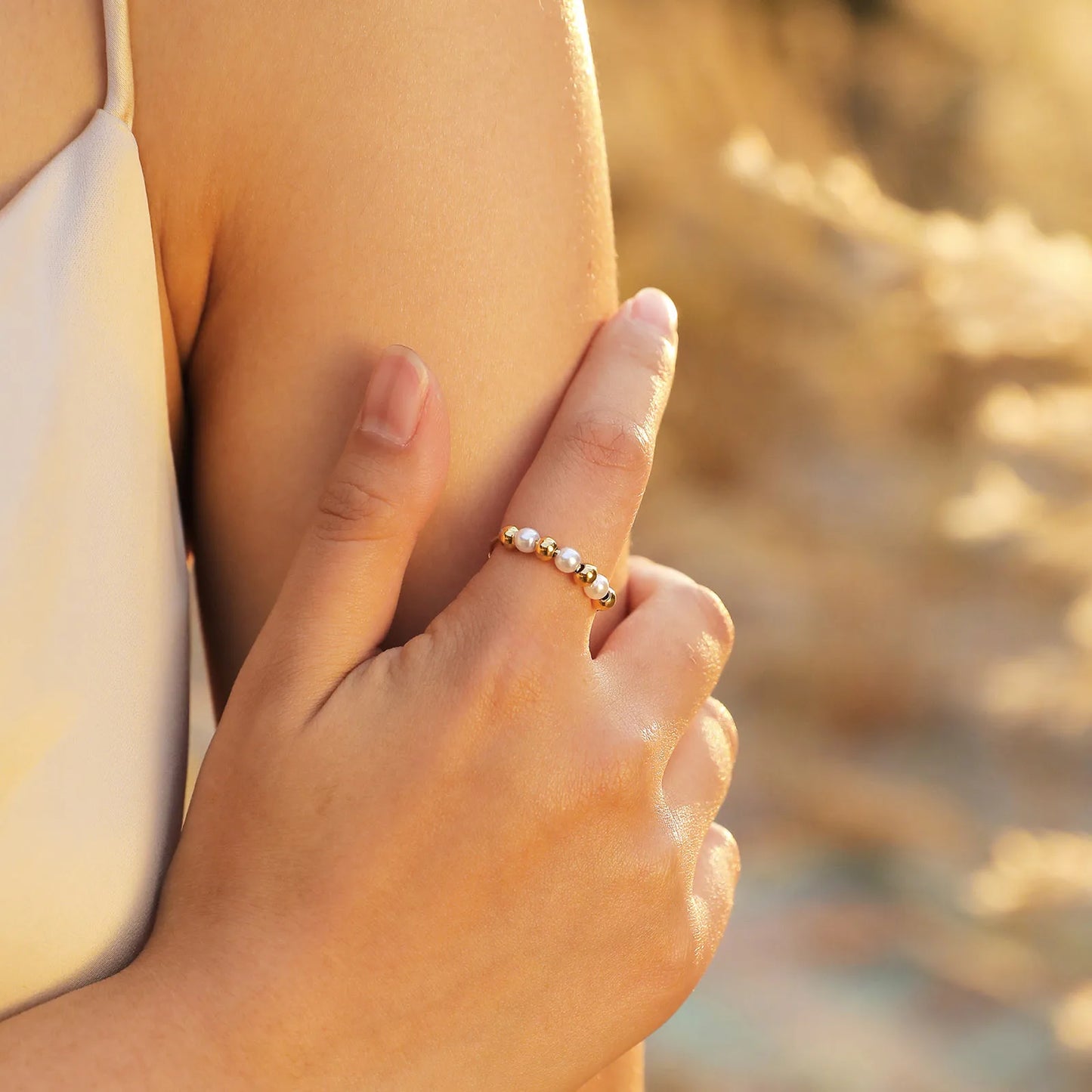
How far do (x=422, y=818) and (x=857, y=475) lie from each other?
7.83ft

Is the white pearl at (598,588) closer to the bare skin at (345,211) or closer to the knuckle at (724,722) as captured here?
the bare skin at (345,211)

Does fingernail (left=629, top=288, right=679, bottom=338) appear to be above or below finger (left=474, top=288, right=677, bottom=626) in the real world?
above

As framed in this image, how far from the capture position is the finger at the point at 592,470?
2.05 ft

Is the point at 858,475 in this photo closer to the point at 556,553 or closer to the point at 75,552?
the point at 556,553

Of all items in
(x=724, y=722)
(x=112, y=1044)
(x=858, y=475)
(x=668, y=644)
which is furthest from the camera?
(x=858, y=475)

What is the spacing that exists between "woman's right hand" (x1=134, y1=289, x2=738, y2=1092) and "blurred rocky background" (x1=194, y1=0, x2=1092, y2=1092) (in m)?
1.76

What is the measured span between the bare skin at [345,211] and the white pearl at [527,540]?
0.16ft

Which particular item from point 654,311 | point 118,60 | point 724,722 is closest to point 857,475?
point 724,722

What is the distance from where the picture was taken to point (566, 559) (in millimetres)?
621

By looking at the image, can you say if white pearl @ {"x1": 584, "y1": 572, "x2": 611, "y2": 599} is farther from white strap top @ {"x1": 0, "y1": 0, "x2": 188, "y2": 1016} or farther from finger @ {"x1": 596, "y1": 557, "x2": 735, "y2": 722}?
white strap top @ {"x1": 0, "y1": 0, "x2": 188, "y2": 1016}

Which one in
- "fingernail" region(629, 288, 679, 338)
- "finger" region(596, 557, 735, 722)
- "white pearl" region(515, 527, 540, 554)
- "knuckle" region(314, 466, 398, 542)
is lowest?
"knuckle" region(314, 466, 398, 542)

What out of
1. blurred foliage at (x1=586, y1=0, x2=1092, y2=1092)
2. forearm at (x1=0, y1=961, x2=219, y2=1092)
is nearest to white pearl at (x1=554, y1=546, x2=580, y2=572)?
forearm at (x1=0, y1=961, x2=219, y2=1092)

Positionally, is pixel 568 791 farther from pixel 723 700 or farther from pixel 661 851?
pixel 723 700

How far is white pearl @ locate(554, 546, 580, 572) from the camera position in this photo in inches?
24.4
